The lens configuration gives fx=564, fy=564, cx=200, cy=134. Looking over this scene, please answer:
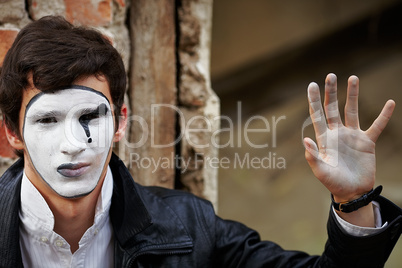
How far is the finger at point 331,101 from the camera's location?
1.56m

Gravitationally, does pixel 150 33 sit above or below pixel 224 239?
above

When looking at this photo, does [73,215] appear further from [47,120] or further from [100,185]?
[47,120]

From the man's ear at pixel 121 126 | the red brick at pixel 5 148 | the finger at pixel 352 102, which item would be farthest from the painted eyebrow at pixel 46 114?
the finger at pixel 352 102

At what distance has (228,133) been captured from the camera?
293 centimetres

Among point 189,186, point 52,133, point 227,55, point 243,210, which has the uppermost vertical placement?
point 227,55

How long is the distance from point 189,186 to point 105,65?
26.6 inches

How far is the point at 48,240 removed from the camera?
166 cm

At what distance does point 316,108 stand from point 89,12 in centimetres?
86

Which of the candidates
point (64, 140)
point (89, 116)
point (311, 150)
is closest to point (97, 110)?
point (89, 116)

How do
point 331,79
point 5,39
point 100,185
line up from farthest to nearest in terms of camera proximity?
point 5,39
point 100,185
point 331,79

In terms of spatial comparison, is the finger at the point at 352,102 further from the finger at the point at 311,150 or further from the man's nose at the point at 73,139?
the man's nose at the point at 73,139

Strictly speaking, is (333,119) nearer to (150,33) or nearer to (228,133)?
(150,33)

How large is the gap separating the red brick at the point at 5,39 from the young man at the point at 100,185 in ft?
0.60

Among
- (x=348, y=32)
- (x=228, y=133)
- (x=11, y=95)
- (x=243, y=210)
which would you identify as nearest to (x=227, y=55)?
(x=228, y=133)
